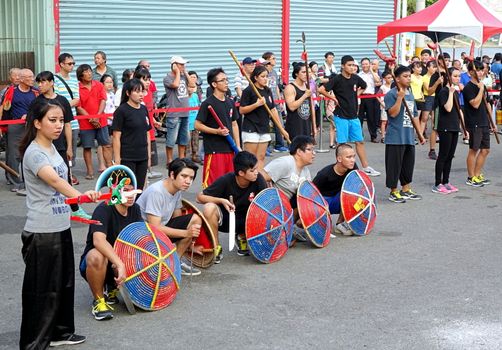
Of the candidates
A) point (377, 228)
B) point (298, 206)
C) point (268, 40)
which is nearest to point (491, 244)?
point (377, 228)

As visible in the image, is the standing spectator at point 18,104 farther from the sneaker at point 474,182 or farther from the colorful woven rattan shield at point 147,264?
the sneaker at point 474,182

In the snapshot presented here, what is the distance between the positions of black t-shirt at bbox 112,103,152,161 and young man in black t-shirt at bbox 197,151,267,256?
1.49m

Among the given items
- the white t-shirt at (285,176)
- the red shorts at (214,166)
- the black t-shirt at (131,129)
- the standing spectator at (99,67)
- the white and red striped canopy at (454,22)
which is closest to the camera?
the white t-shirt at (285,176)

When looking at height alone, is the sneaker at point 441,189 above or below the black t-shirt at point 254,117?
below

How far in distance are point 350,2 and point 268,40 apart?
12.8 ft

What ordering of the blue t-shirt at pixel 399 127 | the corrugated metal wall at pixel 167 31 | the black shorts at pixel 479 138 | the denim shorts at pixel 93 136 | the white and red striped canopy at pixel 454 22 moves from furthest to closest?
the corrugated metal wall at pixel 167 31 → the white and red striped canopy at pixel 454 22 → the denim shorts at pixel 93 136 → the black shorts at pixel 479 138 → the blue t-shirt at pixel 399 127

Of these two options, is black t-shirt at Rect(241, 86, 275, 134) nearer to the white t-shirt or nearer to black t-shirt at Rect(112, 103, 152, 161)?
black t-shirt at Rect(112, 103, 152, 161)

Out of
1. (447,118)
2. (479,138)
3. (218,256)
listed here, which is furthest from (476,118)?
(218,256)

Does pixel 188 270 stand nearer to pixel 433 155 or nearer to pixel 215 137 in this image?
pixel 215 137

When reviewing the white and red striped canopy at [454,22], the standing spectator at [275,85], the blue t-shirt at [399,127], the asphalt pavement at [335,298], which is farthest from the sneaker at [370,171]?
the white and red striped canopy at [454,22]

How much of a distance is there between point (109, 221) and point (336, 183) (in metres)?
3.32

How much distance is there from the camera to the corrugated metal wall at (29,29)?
14375 millimetres

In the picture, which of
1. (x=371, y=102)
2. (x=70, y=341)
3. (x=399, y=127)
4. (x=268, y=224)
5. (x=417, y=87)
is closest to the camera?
(x=70, y=341)

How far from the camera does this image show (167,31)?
17.0 metres
